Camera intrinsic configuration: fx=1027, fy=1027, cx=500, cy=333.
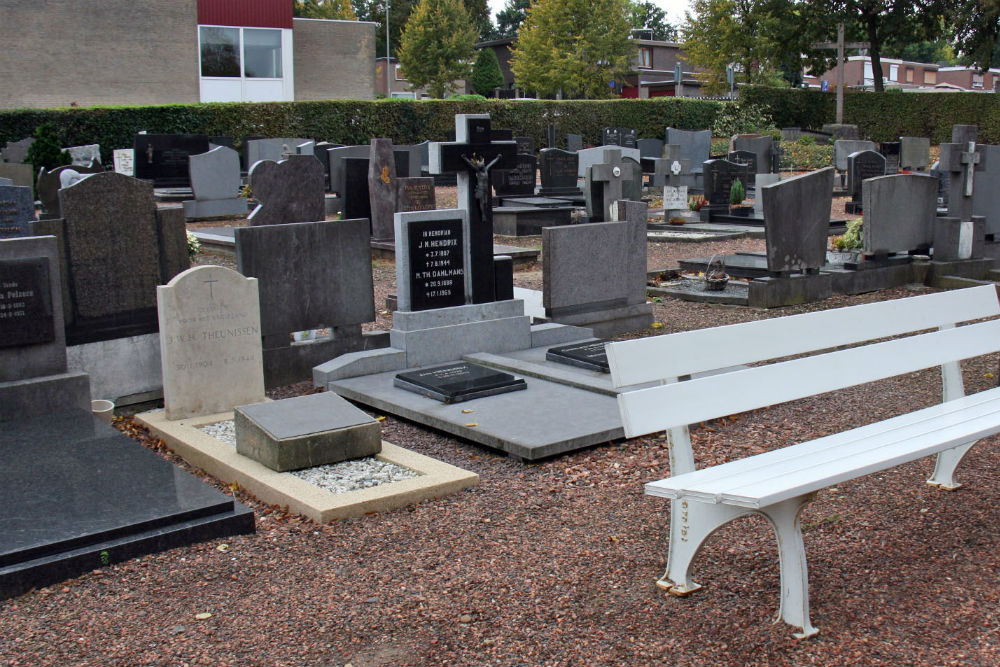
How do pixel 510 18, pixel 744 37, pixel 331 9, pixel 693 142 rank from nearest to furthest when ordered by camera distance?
pixel 693 142, pixel 744 37, pixel 331 9, pixel 510 18

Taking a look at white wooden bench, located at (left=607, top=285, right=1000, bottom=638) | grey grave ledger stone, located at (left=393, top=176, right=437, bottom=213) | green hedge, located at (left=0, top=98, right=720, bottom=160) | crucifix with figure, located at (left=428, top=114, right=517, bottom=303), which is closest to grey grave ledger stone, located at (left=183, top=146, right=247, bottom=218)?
grey grave ledger stone, located at (left=393, top=176, right=437, bottom=213)

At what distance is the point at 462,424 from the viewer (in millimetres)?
5898

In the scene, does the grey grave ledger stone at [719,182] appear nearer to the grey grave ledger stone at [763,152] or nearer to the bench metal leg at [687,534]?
the grey grave ledger stone at [763,152]

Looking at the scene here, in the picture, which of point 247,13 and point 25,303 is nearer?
point 25,303

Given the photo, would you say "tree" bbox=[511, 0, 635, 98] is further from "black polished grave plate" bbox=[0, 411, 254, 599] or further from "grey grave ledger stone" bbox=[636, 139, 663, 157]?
"black polished grave plate" bbox=[0, 411, 254, 599]

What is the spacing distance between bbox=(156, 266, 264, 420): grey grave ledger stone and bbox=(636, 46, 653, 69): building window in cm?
7688

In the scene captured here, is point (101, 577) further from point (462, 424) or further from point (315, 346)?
point (315, 346)

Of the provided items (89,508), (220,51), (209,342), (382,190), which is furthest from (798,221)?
(220,51)

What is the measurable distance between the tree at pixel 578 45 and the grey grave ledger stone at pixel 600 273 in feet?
135

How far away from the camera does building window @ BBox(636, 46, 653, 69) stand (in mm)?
79938

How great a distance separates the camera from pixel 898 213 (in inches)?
436

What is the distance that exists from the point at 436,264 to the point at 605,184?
4.56 metres

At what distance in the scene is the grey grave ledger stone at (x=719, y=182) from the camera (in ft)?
57.9

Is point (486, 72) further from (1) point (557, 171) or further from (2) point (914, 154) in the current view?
(1) point (557, 171)
